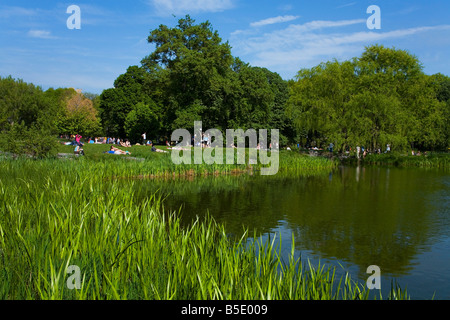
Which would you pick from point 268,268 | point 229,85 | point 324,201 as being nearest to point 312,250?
point 268,268

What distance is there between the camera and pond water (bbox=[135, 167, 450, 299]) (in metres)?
8.44

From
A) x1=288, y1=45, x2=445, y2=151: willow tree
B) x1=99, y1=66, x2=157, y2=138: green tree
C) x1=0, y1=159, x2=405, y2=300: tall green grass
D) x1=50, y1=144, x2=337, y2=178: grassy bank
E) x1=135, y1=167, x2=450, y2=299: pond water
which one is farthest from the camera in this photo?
x1=99, y1=66, x2=157, y2=138: green tree

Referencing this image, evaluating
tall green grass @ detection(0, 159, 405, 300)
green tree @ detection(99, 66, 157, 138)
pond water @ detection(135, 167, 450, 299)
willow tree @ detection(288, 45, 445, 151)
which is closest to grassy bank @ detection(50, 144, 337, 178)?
pond water @ detection(135, 167, 450, 299)

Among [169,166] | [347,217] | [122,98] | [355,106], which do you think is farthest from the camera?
[122,98]

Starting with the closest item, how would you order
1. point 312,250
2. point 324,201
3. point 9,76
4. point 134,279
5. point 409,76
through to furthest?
point 134,279 → point 312,250 → point 324,201 → point 409,76 → point 9,76

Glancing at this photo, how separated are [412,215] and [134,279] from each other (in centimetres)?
1162

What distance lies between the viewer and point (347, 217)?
13422 millimetres

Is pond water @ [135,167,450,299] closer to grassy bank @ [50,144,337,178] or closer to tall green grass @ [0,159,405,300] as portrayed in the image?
grassy bank @ [50,144,337,178]

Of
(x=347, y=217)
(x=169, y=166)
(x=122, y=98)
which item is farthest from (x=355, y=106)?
(x=122, y=98)

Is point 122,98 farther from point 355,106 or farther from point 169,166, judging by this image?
point 169,166

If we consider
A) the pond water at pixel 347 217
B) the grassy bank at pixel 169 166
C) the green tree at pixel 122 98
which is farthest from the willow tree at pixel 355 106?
the green tree at pixel 122 98

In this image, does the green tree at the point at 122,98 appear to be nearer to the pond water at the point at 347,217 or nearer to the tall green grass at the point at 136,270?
the pond water at the point at 347,217

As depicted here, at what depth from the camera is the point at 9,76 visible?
55.4 m
